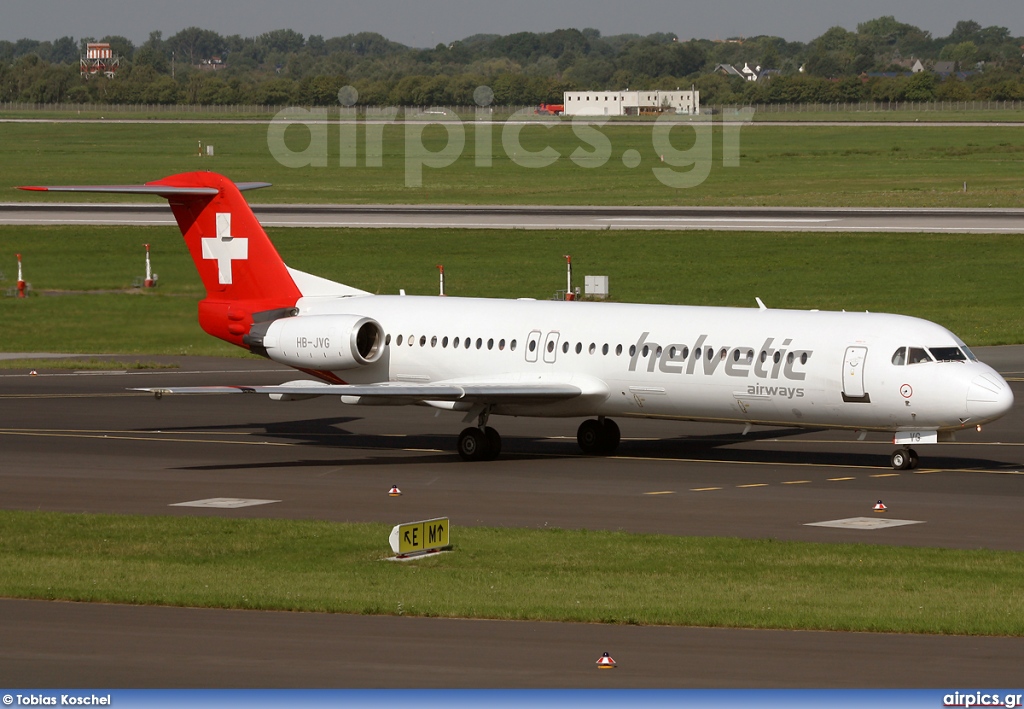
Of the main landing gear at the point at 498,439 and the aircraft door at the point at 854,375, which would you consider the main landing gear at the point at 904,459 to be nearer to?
the aircraft door at the point at 854,375

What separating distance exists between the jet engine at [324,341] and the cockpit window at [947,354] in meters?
13.1

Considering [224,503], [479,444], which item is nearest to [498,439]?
[479,444]

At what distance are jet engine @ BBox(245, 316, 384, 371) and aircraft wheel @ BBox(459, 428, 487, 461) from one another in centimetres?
342

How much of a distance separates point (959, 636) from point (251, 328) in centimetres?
2408

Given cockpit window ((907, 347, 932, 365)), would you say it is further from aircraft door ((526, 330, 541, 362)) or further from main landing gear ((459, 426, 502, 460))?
main landing gear ((459, 426, 502, 460))

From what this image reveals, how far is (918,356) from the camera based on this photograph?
32781 mm

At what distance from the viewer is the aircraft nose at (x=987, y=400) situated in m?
31.9

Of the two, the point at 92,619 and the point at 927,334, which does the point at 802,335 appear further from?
the point at 92,619

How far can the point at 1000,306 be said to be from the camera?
6500 centimetres

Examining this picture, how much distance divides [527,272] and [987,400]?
42.1 metres

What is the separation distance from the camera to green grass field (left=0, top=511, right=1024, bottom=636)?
2020 centimetres

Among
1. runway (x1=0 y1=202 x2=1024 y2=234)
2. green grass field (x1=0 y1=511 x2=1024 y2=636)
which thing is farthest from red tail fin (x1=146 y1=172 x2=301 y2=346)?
runway (x1=0 y1=202 x2=1024 y2=234)

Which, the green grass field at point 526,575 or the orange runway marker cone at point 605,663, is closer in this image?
the orange runway marker cone at point 605,663

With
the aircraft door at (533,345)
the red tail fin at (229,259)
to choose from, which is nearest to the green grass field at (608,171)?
the red tail fin at (229,259)
